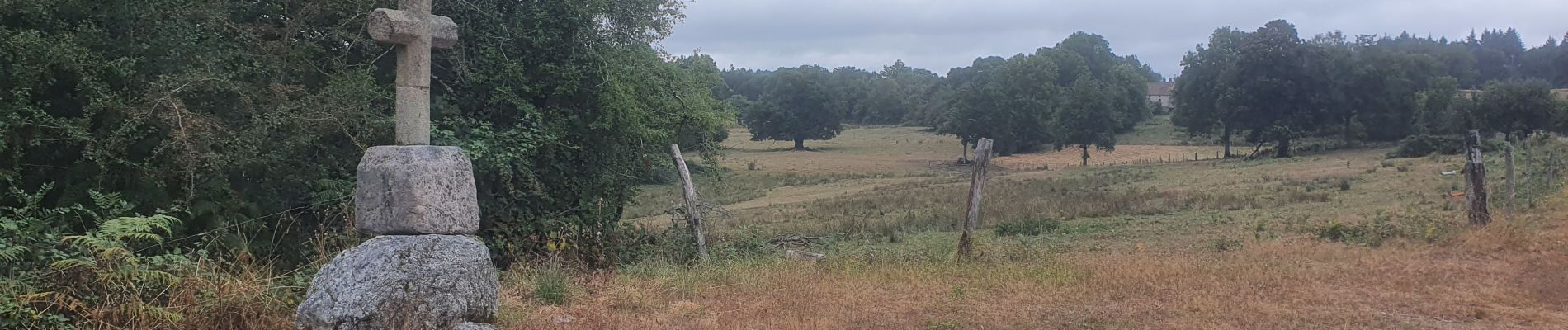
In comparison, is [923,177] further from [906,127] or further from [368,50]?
[906,127]

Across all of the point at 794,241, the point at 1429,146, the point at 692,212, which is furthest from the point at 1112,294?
the point at 1429,146

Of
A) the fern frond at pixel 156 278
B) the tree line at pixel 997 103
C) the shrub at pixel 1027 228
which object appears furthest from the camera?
the tree line at pixel 997 103

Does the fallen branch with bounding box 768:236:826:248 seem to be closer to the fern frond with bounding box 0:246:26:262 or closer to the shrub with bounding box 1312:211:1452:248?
the shrub with bounding box 1312:211:1452:248

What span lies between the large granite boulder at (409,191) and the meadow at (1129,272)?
0.91 meters

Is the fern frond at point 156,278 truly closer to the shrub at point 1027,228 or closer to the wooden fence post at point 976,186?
the wooden fence post at point 976,186

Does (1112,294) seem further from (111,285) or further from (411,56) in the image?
(111,285)

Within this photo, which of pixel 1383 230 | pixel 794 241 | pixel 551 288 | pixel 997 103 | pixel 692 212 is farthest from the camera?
pixel 997 103

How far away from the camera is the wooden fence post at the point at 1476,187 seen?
39.3ft

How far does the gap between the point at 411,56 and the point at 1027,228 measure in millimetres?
11876

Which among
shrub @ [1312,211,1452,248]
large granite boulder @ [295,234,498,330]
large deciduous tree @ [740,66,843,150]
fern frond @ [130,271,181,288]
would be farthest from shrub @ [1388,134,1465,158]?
fern frond @ [130,271,181,288]

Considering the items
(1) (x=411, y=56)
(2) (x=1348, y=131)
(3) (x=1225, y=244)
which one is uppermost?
(1) (x=411, y=56)

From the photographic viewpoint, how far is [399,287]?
5781 millimetres

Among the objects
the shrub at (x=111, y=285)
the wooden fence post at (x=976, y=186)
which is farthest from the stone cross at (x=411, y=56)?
the wooden fence post at (x=976, y=186)

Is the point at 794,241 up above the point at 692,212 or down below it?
below
